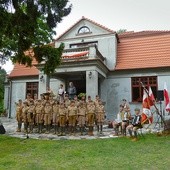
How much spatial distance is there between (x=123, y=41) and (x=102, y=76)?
380 centimetres

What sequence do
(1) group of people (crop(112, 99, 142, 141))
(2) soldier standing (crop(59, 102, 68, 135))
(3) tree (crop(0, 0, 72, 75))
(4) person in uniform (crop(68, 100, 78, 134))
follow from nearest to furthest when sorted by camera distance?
1. (3) tree (crop(0, 0, 72, 75))
2. (1) group of people (crop(112, 99, 142, 141))
3. (4) person in uniform (crop(68, 100, 78, 134))
4. (2) soldier standing (crop(59, 102, 68, 135))

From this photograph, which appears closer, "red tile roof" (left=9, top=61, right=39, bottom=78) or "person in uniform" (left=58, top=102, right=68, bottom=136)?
"person in uniform" (left=58, top=102, right=68, bottom=136)

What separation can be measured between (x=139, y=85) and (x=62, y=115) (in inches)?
311

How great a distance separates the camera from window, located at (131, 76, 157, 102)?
63.0 ft

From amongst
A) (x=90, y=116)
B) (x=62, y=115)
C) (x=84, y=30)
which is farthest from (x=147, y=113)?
(x=84, y=30)

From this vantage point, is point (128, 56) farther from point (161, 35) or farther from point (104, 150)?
point (104, 150)

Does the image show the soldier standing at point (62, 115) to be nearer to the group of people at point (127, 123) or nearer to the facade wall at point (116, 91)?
the group of people at point (127, 123)

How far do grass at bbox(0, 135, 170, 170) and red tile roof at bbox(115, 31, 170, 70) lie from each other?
8.33 m

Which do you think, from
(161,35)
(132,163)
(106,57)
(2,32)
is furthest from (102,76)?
(132,163)

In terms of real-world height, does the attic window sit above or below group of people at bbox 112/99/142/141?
above

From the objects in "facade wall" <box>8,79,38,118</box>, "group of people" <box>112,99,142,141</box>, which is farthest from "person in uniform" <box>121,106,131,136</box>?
"facade wall" <box>8,79,38,118</box>

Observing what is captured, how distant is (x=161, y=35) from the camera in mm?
20859

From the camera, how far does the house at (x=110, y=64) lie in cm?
1772

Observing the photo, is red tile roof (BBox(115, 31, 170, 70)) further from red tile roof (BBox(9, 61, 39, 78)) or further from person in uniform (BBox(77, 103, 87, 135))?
person in uniform (BBox(77, 103, 87, 135))
